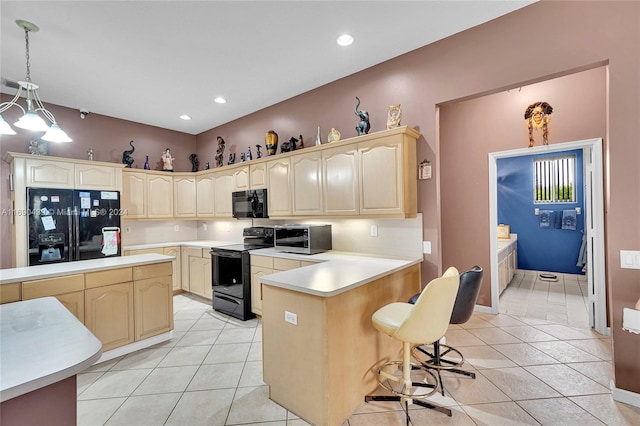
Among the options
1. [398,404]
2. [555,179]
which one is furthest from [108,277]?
[555,179]

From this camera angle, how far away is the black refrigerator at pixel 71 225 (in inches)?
133

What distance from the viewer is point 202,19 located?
235 centimetres

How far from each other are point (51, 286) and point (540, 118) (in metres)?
5.17

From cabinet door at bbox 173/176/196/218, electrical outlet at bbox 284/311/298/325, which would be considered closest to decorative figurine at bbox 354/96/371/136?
electrical outlet at bbox 284/311/298/325

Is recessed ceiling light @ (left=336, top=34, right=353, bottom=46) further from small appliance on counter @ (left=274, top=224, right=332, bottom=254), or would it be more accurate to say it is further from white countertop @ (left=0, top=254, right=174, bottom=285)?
white countertop @ (left=0, top=254, right=174, bottom=285)

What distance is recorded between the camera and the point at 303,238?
3.36 m

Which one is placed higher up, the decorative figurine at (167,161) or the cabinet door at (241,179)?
the decorative figurine at (167,161)

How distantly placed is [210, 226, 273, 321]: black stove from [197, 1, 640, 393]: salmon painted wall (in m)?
1.61

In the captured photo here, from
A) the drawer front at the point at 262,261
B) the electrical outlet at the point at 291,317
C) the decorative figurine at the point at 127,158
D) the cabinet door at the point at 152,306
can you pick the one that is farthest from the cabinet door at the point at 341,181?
the decorative figurine at the point at 127,158

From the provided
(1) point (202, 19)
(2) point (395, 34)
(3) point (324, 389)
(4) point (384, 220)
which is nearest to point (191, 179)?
(1) point (202, 19)

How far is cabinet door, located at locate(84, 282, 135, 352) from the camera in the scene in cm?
255

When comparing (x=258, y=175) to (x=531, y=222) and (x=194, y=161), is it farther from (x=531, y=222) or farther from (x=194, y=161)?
(x=531, y=222)

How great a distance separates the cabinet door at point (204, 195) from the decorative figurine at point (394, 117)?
326 centimetres

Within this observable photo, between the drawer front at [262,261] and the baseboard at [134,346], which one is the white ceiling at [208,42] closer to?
the drawer front at [262,261]
